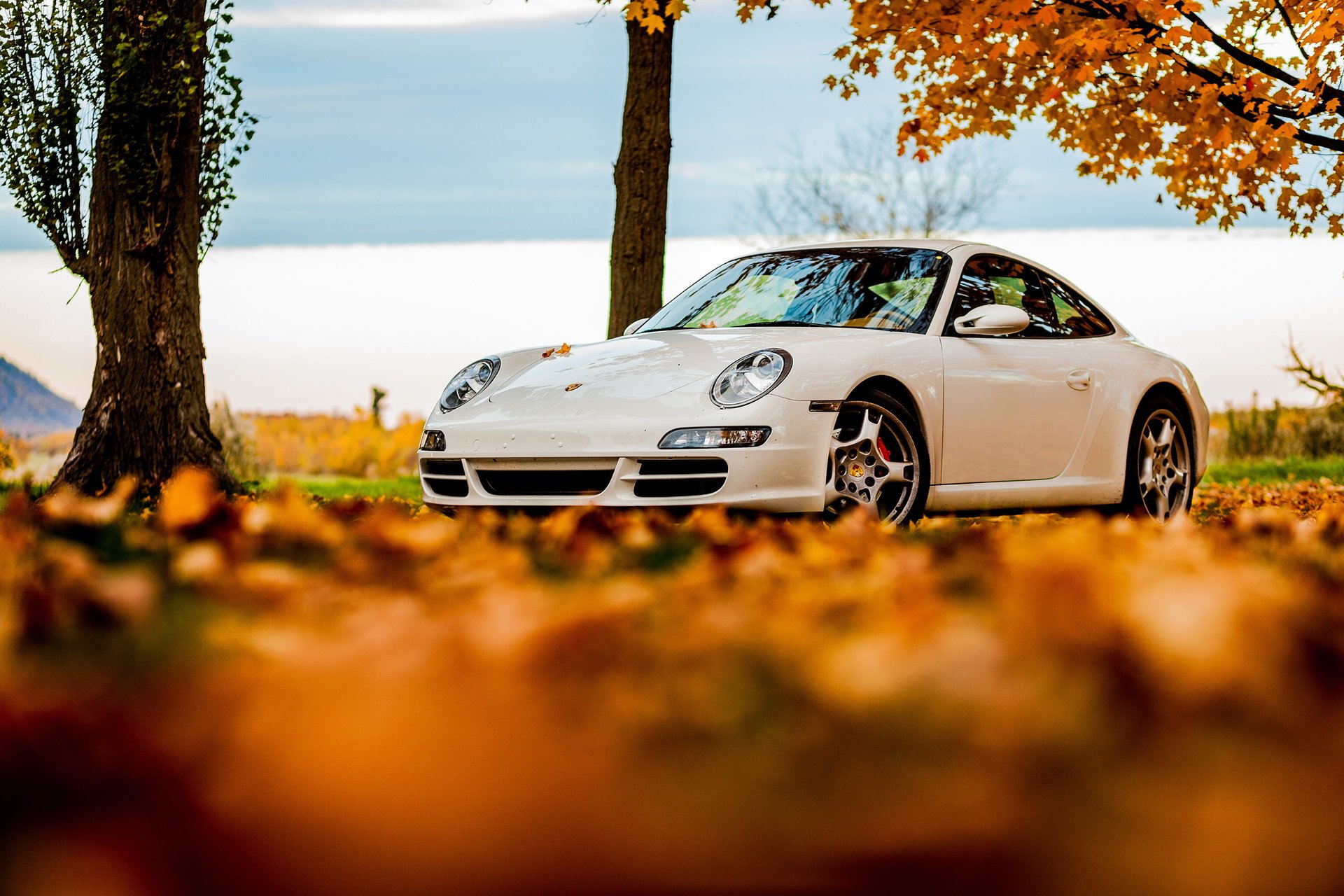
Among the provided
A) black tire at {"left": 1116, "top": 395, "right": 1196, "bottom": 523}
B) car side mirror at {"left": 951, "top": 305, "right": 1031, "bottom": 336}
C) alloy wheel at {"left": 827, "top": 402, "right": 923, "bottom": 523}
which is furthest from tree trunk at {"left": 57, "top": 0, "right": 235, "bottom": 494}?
black tire at {"left": 1116, "top": 395, "right": 1196, "bottom": 523}

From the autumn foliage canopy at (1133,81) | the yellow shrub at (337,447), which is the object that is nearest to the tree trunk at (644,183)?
the autumn foliage canopy at (1133,81)

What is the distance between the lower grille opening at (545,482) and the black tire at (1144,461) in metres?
3.18

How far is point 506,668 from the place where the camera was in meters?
1.71

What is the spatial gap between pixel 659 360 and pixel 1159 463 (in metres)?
3.20

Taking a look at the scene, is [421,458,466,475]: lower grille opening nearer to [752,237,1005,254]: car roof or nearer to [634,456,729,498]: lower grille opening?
[634,456,729,498]: lower grille opening

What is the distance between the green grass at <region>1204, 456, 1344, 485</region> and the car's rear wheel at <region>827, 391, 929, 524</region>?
7874 millimetres

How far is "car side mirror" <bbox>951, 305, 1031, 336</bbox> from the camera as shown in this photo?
5816mm

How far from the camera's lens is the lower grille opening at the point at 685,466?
5.00m

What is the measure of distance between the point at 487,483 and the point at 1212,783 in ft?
14.2

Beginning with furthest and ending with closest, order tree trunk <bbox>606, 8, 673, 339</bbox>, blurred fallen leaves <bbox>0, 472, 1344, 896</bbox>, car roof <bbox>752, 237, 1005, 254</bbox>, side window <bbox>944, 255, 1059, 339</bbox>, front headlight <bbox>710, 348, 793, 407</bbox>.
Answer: tree trunk <bbox>606, 8, 673, 339</bbox>, car roof <bbox>752, 237, 1005, 254</bbox>, side window <bbox>944, 255, 1059, 339</bbox>, front headlight <bbox>710, 348, 793, 407</bbox>, blurred fallen leaves <bbox>0, 472, 1344, 896</bbox>

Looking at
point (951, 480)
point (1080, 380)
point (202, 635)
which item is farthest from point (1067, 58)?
point (202, 635)

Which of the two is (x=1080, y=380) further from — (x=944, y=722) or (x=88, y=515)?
(x=944, y=722)

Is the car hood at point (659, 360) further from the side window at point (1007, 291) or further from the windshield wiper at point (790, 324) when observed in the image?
the side window at point (1007, 291)

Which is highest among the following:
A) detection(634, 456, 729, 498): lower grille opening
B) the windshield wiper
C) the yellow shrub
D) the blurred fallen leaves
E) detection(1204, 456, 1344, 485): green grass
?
the windshield wiper
